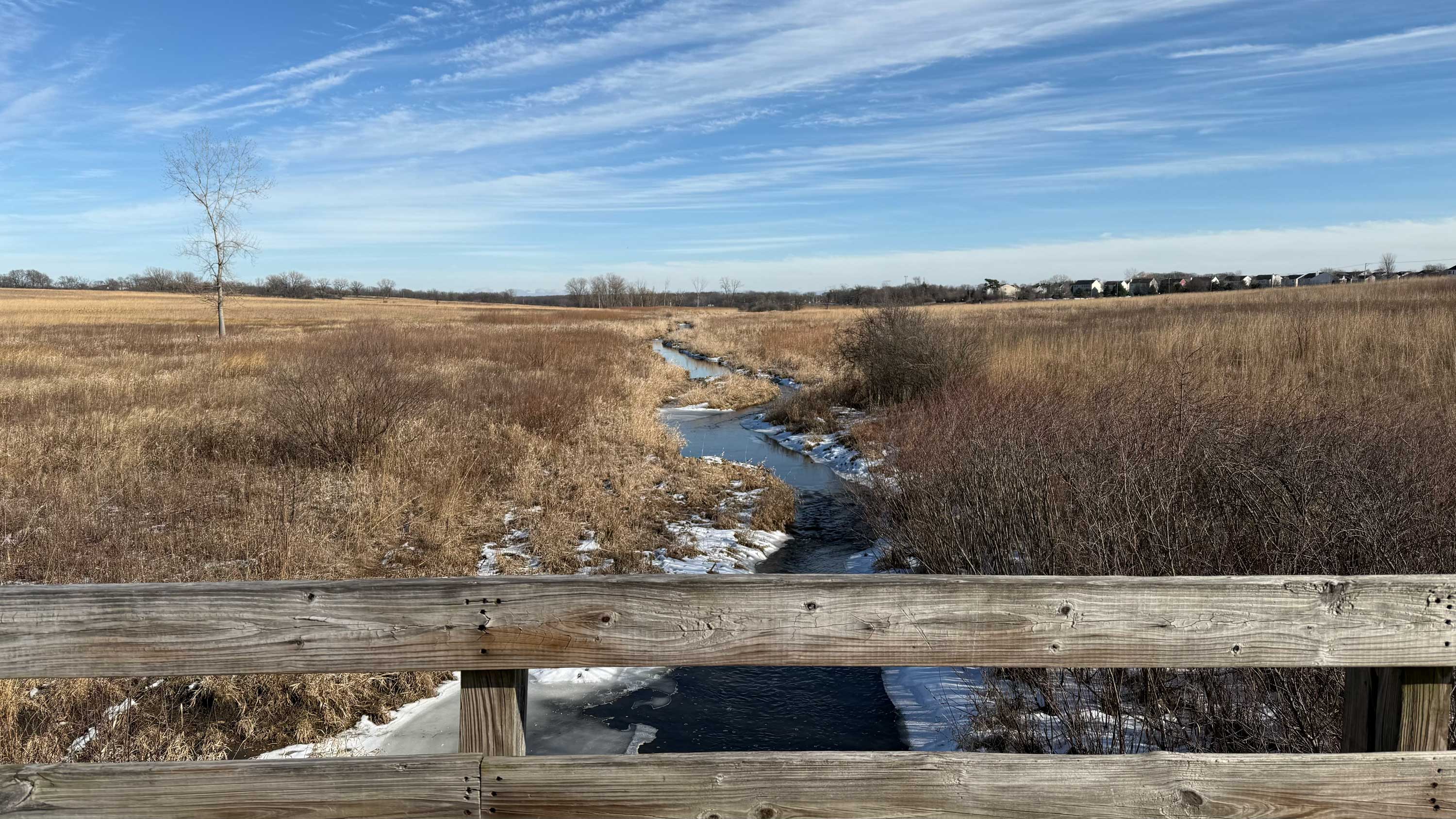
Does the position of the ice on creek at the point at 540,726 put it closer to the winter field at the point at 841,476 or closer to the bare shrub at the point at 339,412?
the winter field at the point at 841,476

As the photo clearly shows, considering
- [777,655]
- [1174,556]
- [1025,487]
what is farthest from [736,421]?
[777,655]

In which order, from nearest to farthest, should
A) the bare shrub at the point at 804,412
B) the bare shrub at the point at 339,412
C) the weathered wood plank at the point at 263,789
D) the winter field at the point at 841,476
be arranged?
the weathered wood plank at the point at 263,789 → the winter field at the point at 841,476 → the bare shrub at the point at 339,412 → the bare shrub at the point at 804,412

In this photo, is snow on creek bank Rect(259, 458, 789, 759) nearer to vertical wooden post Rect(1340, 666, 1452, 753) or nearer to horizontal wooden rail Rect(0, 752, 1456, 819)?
horizontal wooden rail Rect(0, 752, 1456, 819)

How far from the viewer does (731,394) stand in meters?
22.9

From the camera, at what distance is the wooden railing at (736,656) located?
2059mm

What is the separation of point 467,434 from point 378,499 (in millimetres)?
3677

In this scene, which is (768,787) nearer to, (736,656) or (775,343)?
(736,656)

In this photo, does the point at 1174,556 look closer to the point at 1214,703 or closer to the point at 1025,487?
the point at 1214,703

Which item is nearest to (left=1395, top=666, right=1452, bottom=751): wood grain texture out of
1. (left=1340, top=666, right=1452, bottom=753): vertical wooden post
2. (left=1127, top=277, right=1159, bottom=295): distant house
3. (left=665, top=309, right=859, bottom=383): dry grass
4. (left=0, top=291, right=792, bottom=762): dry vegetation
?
(left=1340, top=666, right=1452, bottom=753): vertical wooden post

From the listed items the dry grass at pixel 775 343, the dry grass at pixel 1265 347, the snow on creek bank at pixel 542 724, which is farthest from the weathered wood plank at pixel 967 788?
the dry grass at pixel 775 343

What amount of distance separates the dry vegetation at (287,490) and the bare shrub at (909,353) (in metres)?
5.10

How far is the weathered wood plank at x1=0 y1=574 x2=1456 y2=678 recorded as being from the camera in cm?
207

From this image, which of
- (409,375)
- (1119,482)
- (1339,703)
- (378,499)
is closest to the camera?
(1339,703)

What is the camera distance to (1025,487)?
628 cm
